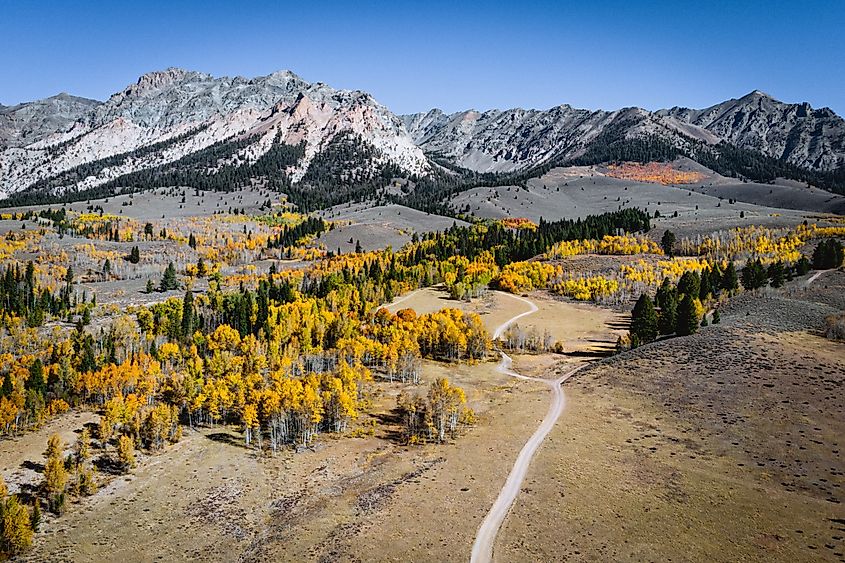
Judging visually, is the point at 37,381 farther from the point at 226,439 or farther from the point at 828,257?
the point at 828,257

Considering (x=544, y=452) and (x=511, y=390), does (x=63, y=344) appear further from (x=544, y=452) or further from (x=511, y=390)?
(x=544, y=452)

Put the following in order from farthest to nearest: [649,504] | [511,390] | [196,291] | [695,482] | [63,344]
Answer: [196,291], [63,344], [511,390], [695,482], [649,504]

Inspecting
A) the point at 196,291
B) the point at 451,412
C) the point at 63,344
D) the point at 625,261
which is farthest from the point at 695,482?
the point at 196,291

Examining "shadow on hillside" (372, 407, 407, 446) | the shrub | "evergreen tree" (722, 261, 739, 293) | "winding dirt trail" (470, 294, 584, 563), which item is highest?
"evergreen tree" (722, 261, 739, 293)

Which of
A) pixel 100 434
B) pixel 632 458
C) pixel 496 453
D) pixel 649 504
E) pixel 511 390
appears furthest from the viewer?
pixel 511 390

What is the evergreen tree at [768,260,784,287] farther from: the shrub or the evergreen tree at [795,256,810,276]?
the shrub

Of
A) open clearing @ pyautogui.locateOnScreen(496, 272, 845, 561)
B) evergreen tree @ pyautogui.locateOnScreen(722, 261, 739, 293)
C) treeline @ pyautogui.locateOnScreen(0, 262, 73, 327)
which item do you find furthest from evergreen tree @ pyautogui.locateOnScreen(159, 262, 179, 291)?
evergreen tree @ pyautogui.locateOnScreen(722, 261, 739, 293)

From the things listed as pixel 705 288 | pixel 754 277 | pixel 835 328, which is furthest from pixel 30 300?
pixel 754 277

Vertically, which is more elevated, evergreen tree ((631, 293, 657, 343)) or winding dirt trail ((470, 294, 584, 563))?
evergreen tree ((631, 293, 657, 343))
